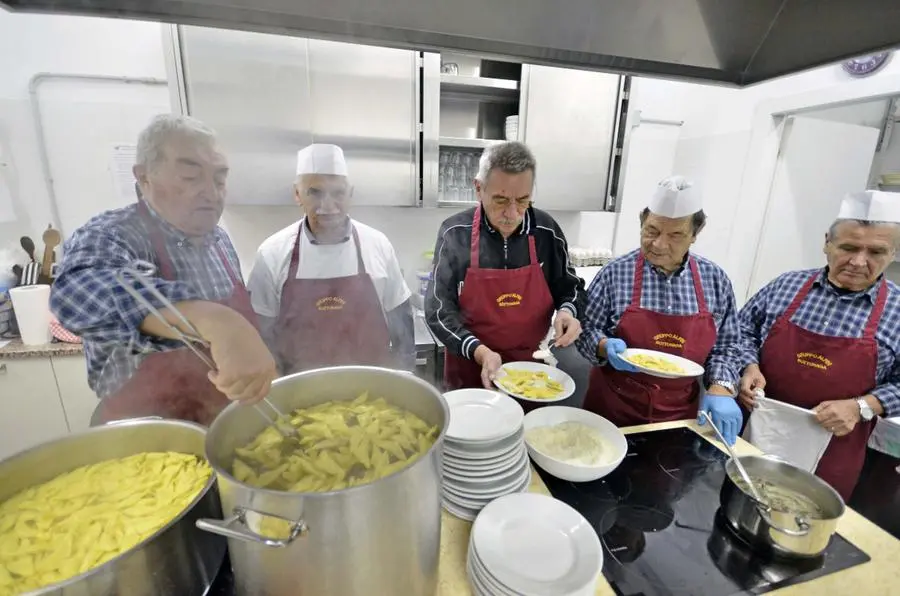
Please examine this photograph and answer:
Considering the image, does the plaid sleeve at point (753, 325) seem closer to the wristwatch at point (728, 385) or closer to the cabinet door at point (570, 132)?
the wristwatch at point (728, 385)

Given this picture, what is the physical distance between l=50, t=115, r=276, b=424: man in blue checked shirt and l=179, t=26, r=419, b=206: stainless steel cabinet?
0.07m

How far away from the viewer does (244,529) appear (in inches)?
14.6

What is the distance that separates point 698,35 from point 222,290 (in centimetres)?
99

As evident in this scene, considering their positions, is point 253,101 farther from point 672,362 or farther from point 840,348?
point 840,348

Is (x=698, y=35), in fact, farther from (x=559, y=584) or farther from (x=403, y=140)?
(x=559, y=584)

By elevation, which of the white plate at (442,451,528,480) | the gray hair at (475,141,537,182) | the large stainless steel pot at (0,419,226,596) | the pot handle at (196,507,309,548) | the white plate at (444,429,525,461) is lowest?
the white plate at (442,451,528,480)

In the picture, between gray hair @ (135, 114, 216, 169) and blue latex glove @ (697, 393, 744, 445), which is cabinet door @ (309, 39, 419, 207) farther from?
blue latex glove @ (697, 393, 744, 445)

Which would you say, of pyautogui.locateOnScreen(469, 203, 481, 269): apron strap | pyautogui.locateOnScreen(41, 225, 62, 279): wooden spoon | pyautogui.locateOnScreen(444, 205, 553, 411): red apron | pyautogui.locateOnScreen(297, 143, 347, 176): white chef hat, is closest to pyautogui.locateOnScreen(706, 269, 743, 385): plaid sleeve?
pyautogui.locateOnScreen(444, 205, 553, 411): red apron

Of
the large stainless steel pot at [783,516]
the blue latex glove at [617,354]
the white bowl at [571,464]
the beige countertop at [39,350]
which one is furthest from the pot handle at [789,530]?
the beige countertop at [39,350]

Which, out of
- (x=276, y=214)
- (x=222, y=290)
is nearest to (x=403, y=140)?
(x=276, y=214)

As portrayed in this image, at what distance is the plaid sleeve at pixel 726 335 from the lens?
131 centimetres

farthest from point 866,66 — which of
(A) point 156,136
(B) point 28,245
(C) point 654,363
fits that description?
(B) point 28,245

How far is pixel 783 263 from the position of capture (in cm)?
216

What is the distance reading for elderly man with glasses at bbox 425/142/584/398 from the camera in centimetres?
134
